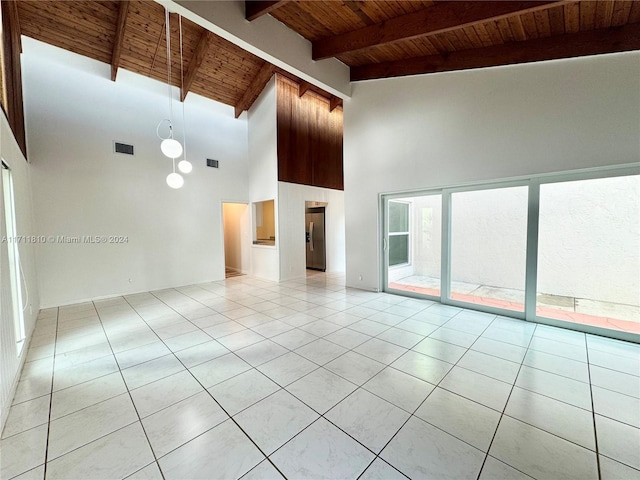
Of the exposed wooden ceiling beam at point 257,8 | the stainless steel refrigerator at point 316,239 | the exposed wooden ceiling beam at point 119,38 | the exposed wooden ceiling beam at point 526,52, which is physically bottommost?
the stainless steel refrigerator at point 316,239

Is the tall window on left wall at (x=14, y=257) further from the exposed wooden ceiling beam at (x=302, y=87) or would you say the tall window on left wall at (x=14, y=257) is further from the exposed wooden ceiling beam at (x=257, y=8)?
the exposed wooden ceiling beam at (x=302, y=87)

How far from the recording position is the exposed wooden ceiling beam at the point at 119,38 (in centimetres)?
415

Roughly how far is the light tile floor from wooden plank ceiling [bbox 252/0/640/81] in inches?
141

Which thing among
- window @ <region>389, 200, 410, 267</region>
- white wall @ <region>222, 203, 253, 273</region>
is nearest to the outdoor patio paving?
window @ <region>389, 200, 410, 267</region>

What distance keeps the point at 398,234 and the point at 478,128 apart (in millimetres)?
2237

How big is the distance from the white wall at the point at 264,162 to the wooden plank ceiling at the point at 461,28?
236 centimetres

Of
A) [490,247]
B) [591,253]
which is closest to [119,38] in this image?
[490,247]

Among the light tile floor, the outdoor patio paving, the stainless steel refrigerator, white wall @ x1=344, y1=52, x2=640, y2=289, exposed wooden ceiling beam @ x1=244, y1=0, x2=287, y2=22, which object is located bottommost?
the light tile floor

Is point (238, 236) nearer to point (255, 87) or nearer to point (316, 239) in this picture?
point (316, 239)

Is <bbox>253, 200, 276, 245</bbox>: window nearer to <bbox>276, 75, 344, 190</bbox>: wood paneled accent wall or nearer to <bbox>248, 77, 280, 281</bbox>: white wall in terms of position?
<bbox>248, 77, 280, 281</bbox>: white wall

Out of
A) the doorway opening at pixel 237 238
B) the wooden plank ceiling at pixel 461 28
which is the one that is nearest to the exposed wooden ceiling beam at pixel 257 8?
the wooden plank ceiling at pixel 461 28

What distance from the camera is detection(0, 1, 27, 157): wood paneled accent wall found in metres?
3.18

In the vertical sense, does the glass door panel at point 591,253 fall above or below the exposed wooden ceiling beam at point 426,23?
below

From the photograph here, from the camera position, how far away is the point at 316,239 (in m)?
8.04
